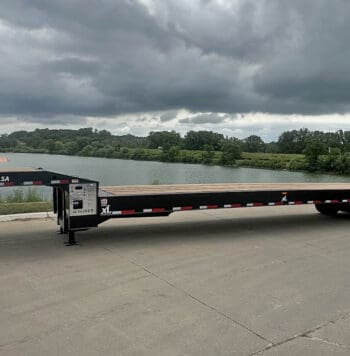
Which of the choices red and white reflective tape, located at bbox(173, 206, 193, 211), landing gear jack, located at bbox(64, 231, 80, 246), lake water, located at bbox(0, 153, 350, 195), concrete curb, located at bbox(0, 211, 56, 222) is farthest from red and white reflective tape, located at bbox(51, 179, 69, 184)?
lake water, located at bbox(0, 153, 350, 195)

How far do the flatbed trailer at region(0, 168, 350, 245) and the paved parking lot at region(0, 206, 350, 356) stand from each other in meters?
Result: 0.46

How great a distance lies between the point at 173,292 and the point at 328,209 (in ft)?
22.0

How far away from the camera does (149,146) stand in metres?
69.2

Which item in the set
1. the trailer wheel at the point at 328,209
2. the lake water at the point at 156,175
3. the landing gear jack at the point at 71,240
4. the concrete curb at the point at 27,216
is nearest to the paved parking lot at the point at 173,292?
the landing gear jack at the point at 71,240

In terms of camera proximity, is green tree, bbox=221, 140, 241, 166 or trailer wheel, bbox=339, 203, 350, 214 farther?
green tree, bbox=221, 140, 241, 166

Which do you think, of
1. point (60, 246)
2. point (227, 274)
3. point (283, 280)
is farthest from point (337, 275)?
point (60, 246)

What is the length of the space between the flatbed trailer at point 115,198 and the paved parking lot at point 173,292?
46cm

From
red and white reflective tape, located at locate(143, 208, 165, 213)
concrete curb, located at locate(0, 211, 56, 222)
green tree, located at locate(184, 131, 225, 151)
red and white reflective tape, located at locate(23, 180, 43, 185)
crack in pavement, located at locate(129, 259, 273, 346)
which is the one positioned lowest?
crack in pavement, located at locate(129, 259, 273, 346)

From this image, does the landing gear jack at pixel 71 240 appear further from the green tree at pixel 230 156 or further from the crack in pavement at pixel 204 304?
the green tree at pixel 230 156

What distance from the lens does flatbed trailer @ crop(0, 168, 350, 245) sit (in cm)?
626

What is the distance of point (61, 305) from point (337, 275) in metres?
3.44

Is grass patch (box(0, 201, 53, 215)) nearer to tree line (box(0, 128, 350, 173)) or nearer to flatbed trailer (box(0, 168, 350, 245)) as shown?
flatbed trailer (box(0, 168, 350, 245))

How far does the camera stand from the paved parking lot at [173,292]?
11.5 ft

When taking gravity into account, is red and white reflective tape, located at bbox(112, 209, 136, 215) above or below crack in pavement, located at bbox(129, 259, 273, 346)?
above
